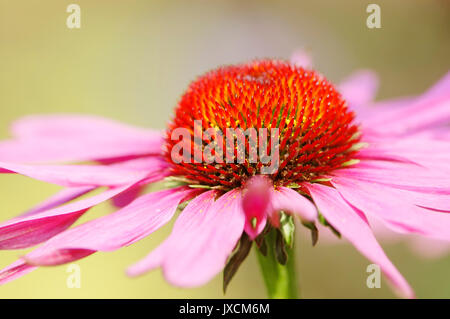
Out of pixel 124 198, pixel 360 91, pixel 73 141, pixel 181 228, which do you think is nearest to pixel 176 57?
pixel 360 91

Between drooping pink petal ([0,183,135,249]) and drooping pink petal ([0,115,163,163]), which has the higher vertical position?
drooping pink petal ([0,115,163,163])

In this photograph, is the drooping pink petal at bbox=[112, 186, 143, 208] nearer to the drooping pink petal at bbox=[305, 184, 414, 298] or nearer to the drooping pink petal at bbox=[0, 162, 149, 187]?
the drooping pink petal at bbox=[0, 162, 149, 187]

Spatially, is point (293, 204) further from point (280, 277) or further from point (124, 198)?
point (124, 198)

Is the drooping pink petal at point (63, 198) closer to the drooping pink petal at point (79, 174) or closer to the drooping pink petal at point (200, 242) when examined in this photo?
the drooping pink petal at point (79, 174)

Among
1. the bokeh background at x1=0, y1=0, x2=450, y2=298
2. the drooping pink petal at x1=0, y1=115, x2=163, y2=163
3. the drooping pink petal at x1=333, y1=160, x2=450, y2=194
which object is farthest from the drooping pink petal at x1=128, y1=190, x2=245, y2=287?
the bokeh background at x1=0, y1=0, x2=450, y2=298

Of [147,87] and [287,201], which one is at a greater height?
[147,87]

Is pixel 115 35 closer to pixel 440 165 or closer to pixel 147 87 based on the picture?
pixel 147 87

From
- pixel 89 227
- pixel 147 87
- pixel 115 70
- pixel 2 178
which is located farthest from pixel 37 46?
pixel 89 227
